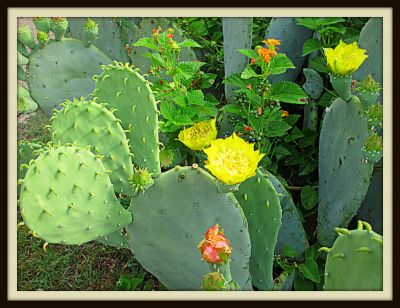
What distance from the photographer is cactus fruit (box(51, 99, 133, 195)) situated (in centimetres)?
149

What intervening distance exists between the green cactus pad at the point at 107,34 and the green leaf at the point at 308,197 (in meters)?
1.02

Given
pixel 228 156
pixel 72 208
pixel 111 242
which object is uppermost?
pixel 228 156

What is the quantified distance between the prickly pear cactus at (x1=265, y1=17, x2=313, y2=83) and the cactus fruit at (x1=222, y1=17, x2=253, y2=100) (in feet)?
0.81

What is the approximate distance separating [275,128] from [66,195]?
34.0 inches

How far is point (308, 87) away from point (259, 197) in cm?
66

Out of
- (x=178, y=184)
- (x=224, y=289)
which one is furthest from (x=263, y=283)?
(x=224, y=289)

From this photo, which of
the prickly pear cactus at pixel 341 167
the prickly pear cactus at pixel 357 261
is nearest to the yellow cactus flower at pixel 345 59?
the prickly pear cactus at pixel 341 167

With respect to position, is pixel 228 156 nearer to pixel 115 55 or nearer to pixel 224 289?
pixel 224 289

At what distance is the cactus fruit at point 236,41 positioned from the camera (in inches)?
78.2

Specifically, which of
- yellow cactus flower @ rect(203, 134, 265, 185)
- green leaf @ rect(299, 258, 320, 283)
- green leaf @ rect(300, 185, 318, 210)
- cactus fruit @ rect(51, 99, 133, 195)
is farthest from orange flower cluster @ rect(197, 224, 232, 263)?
green leaf @ rect(300, 185, 318, 210)

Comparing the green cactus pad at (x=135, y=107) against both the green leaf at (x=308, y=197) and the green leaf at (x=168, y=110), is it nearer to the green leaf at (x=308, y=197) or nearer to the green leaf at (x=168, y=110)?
the green leaf at (x=168, y=110)

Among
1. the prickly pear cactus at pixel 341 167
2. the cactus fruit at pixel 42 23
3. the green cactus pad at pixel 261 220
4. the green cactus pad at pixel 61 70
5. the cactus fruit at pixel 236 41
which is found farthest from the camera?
the green cactus pad at pixel 61 70

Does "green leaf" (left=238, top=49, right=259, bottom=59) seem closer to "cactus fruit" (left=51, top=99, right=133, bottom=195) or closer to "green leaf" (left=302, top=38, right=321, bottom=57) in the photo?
"green leaf" (left=302, top=38, right=321, bottom=57)

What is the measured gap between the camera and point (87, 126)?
150 cm
